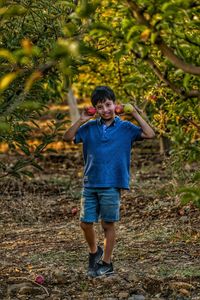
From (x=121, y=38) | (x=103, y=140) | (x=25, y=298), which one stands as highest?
(x=121, y=38)

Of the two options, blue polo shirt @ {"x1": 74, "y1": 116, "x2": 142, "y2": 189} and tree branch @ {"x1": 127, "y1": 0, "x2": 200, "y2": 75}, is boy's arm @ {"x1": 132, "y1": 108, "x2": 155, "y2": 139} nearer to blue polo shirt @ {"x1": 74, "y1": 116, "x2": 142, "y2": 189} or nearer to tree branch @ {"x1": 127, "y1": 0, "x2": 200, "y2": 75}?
blue polo shirt @ {"x1": 74, "y1": 116, "x2": 142, "y2": 189}

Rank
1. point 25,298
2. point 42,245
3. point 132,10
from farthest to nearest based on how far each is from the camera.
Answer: point 42,245 < point 25,298 < point 132,10

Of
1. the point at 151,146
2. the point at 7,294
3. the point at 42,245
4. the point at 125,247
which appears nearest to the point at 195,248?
the point at 125,247

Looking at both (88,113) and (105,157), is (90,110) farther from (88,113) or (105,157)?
(105,157)

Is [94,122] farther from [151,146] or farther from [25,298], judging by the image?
[151,146]

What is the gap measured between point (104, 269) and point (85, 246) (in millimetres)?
1487

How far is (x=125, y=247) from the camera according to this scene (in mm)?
7230

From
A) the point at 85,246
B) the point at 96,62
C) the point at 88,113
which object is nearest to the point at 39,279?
the point at 88,113

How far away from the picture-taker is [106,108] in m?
5.82

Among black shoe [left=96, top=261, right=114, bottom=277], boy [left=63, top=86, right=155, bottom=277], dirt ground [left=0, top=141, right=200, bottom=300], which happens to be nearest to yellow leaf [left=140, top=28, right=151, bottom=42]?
boy [left=63, top=86, right=155, bottom=277]

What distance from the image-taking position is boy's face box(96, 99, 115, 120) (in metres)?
5.80

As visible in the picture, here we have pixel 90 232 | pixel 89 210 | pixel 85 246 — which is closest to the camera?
pixel 89 210

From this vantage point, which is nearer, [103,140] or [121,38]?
[121,38]

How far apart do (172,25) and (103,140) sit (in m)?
2.02
